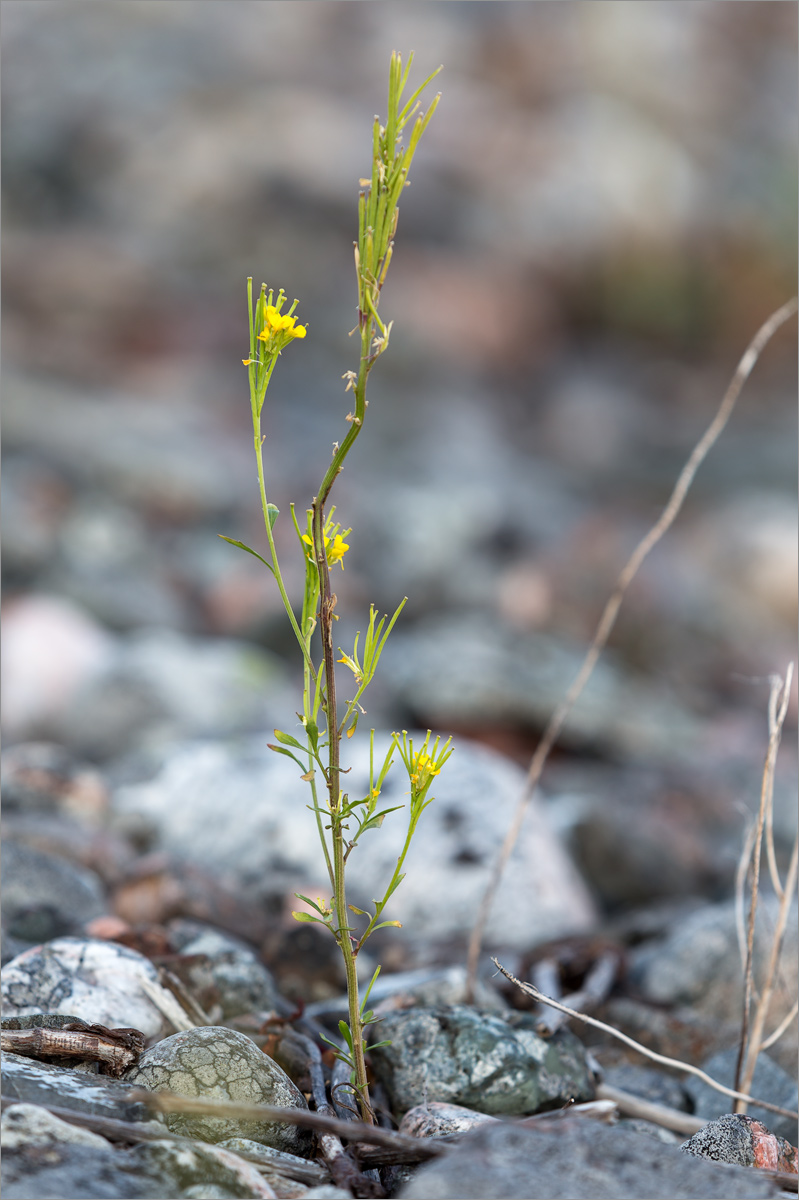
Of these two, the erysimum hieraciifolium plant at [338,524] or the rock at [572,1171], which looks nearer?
the rock at [572,1171]

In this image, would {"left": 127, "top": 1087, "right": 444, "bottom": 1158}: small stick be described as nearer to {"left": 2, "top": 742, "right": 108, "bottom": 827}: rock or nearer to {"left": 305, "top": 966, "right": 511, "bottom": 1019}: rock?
{"left": 305, "top": 966, "right": 511, "bottom": 1019}: rock

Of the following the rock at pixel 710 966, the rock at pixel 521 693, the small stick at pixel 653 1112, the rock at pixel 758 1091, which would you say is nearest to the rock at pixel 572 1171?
the small stick at pixel 653 1112

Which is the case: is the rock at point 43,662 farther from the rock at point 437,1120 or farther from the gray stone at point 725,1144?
the gray stone at point 725,1144

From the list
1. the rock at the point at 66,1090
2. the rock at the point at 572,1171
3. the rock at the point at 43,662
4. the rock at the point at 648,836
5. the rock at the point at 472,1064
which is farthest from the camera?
the rock at the point at 43,662

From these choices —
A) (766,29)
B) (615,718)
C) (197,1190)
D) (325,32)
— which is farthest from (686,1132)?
(766,29)

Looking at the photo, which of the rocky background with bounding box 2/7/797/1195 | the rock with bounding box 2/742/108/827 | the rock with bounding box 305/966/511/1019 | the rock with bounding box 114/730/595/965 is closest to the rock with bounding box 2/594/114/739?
the rocky background with bounding box 2/7/797/1195

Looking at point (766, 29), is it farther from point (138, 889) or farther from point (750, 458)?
point (138, 889)

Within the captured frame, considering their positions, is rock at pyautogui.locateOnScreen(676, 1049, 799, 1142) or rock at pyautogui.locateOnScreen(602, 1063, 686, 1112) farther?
rock at pyautogui.locateOnScreen(602, 1063, 686, 1112)

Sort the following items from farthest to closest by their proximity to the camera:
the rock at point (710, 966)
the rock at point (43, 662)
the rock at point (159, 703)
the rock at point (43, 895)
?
the rock at point (43, 662)
the rock at point (159, 703)
the rock at point (710, 966)
the rock at point (43, 895)
